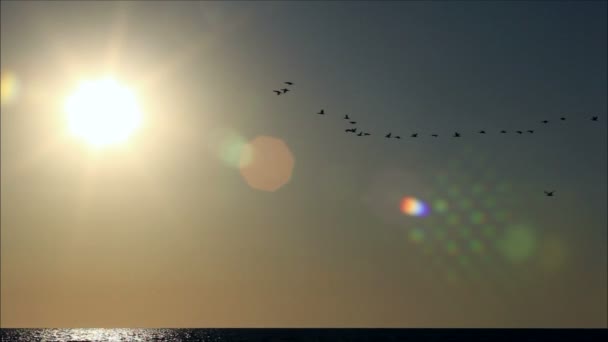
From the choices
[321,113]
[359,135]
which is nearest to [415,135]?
[359,135]

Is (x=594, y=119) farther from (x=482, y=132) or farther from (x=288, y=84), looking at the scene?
(x=288, y=84)

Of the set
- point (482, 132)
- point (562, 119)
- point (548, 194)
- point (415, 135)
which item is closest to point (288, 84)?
point (415, 135)

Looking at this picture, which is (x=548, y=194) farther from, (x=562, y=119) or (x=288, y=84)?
(x=288, y=84)

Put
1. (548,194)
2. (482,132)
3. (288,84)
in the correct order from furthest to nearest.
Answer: (548,194), (482,132), (288,84)

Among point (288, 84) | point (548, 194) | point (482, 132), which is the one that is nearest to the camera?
point (288, 84)

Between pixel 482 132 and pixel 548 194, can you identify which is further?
pixel 548 194

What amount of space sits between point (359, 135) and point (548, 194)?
30537mm

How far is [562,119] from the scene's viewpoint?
304 ft

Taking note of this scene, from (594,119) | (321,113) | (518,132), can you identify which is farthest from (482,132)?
(321,113)

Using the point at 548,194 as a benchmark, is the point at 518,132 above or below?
above

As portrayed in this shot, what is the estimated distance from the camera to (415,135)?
335 ft

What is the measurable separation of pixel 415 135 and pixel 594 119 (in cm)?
2353

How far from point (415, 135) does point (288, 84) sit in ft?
71.7

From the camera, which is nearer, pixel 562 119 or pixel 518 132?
pixel 562 119
